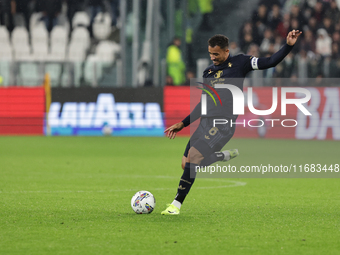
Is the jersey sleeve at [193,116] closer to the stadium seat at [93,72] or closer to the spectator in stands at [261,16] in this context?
the stadium seat at [93,72]

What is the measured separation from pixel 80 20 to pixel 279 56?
18.6 metres

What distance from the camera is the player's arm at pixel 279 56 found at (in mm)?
5906

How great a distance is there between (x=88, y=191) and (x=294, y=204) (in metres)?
2.87

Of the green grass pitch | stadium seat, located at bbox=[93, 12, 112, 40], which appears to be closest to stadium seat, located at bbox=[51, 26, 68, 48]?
stadium seat, located at bbox=[93, 12, 112, 40]

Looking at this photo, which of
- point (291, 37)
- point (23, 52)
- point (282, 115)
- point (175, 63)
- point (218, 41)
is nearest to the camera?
point (291, 37)

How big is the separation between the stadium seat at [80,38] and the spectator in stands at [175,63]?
477cm

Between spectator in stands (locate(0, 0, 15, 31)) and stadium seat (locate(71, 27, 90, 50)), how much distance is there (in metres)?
2.63

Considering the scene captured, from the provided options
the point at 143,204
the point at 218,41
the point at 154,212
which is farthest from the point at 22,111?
the point at 218,41

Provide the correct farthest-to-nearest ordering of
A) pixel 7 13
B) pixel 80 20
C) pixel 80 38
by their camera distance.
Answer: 1. pixel 7 13
2. pixel 80 20
3. pixel 80 38

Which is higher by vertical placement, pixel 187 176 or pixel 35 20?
pixel 35 20

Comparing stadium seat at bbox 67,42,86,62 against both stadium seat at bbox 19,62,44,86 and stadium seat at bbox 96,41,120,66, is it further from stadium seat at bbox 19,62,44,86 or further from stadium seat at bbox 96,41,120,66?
stadium seat at bbox 19,62,44,86

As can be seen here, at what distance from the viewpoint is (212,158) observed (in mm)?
6461

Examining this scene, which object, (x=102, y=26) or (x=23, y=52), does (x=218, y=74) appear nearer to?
(x=23, y=52)

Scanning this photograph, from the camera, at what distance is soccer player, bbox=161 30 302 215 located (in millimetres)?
6328
